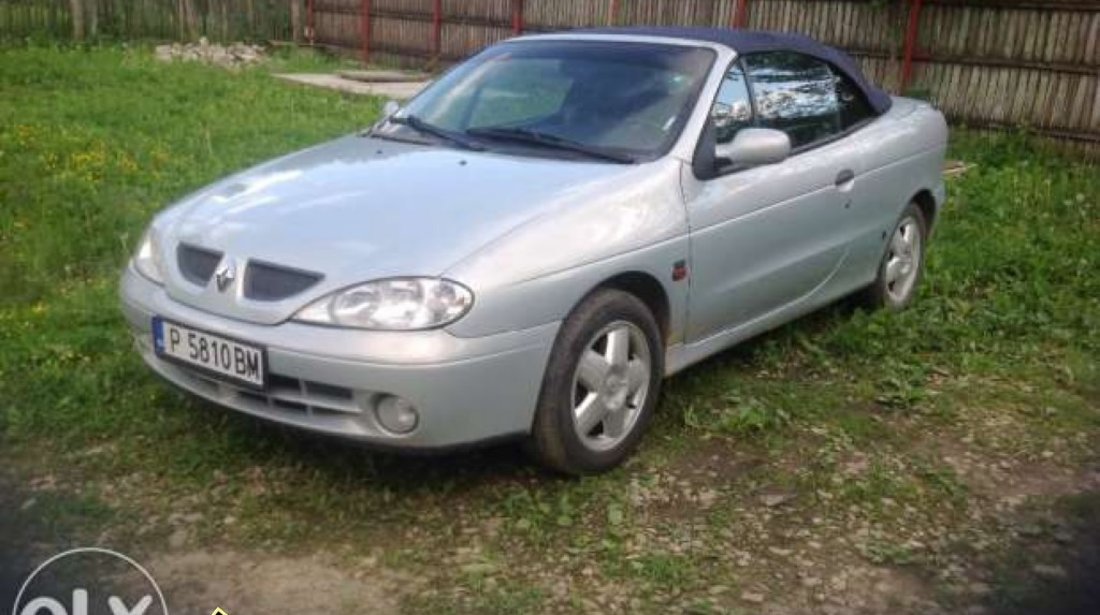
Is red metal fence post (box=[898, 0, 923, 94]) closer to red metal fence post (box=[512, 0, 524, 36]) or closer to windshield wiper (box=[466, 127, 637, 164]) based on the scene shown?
red metal fence post (box=[512, 0, 524, 36])

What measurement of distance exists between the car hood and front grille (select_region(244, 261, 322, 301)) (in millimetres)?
16

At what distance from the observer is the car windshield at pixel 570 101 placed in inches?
167

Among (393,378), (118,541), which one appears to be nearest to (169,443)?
(118,541)

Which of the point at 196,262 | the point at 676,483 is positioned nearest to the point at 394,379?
the point at 196,262

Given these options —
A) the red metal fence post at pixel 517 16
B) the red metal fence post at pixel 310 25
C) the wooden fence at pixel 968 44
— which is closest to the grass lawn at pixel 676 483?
the wooden fence at pixel 968 44

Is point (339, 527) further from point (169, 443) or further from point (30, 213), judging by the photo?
point (30, 213)

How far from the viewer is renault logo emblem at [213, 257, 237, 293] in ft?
11.5

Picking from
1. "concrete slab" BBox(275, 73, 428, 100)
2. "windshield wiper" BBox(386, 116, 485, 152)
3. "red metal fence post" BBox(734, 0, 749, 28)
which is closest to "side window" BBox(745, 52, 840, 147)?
"windshield wiper" BBox(386, 116, 485, 152)

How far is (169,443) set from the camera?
160 inches

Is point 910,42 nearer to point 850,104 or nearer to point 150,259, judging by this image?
point 850,104

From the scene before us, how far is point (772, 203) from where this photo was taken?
14.7 feet

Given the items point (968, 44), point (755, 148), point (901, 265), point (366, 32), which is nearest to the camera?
point (755, 148)

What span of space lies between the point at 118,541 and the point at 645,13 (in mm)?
11285

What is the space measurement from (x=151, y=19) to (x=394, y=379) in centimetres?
1710
